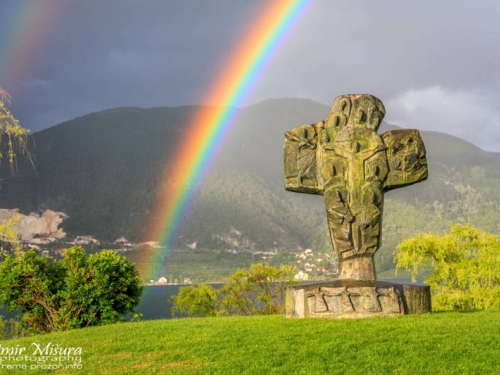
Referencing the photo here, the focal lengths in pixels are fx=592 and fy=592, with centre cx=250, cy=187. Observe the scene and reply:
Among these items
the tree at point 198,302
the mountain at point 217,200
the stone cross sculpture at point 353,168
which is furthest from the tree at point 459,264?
the mountain at point 217,200

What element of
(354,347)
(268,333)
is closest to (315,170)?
(268,333)

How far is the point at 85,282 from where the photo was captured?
1502cm

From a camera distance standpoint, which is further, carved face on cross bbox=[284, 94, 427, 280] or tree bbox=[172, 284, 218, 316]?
tree bbox=[172, 284, 218, 316]

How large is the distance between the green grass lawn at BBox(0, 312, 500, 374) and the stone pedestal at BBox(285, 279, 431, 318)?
0.40m

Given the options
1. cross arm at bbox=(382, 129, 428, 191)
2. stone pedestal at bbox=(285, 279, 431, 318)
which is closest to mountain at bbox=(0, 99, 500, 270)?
cross arm at bbox=(382, 129, 428, 191)

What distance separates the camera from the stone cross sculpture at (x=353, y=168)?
12.6 metres

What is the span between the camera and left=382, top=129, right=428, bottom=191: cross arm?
1284cm

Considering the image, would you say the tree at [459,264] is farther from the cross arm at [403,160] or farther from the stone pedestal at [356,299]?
the stone pedestal at [356,299]

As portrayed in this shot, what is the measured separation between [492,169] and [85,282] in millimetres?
194916

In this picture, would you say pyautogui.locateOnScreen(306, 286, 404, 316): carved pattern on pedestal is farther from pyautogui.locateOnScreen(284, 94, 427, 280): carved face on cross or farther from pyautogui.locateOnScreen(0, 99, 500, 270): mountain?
pyautogui.locateOnScreen(0, 99, 500, 270): mountain

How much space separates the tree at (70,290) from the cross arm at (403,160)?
726cm

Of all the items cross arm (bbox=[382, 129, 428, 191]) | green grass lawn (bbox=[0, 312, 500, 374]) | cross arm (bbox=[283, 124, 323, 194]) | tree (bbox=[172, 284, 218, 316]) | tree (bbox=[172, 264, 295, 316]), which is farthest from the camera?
tree (bbox=[172, 284, 218, 316])

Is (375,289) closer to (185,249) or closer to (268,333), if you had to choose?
(268,333)

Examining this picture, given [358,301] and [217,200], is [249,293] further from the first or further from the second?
[217,200]
